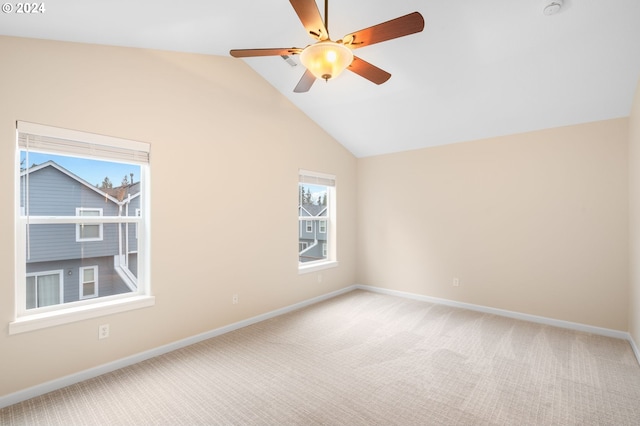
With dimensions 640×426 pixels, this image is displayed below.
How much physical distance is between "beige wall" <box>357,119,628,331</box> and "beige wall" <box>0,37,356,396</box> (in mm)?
1490

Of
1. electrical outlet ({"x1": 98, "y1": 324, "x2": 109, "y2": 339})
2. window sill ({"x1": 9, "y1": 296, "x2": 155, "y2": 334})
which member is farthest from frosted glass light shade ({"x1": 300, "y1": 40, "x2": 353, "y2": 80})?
electrical outlet ({"x1": 98, "y1": 324, "x2": 109, "y2": 339})

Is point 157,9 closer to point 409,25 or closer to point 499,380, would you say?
point 409,25

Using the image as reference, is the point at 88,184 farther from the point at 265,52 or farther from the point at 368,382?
the point at 368,382

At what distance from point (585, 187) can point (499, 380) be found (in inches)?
98.9

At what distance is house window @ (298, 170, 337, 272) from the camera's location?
4.59 meters

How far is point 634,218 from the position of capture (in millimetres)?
3053

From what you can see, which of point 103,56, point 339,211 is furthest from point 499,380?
point 103,56

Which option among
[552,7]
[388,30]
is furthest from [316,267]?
[552,7]

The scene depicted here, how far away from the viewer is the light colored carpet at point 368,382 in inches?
81.7

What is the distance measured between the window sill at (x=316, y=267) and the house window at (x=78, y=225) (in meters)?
2.10

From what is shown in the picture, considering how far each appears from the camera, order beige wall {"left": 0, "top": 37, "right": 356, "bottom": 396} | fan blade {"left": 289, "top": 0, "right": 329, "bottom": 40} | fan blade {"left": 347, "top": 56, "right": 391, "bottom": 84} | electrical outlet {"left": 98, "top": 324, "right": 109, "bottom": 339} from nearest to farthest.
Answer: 1. fan blade {"left": 289, "top": 0, "right": 329, "bottom": 40}
2. fan blade {"left": 347, "top": 56, "right": 391, "bottom": 84}
3. beige wall {"left": 0, "top": 37, "right": 356, "bottom": 396}
4. electrical outlet {"left": 98, "top": 324, "right": 109, "bottom": 339}

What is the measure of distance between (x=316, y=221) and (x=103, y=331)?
3.10 meters


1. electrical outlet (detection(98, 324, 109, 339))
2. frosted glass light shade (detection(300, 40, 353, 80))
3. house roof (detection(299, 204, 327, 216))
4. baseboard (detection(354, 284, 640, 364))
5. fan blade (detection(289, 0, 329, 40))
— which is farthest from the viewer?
house roof (detection(299, 204, 327, 216))

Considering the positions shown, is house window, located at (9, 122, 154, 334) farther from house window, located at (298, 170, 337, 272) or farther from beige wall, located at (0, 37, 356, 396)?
house window, located at (298, 170, 337, 272)
